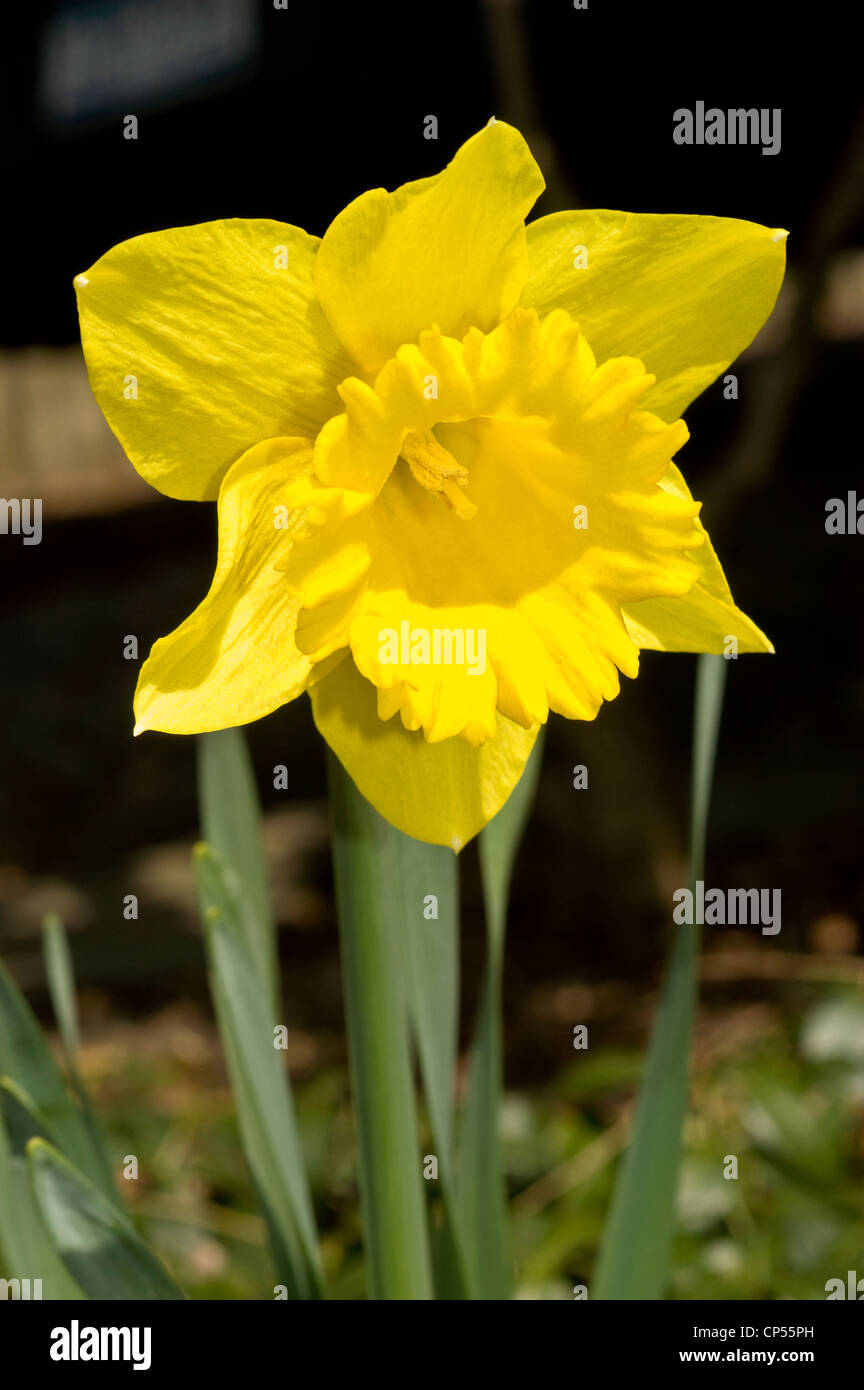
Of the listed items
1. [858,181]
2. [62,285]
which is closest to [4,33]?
[62,285]

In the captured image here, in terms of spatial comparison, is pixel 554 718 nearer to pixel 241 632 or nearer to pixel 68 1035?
pixel 68 1035

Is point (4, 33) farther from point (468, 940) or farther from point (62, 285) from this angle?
point (468, 940)

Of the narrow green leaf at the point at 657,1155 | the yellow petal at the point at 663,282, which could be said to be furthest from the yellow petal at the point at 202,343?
the narrow green leaf at the point at 657,1155

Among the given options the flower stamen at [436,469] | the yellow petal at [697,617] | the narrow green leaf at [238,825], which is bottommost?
the narrow green leaf at [238,825]

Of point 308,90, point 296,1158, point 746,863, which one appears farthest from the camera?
point 308,90

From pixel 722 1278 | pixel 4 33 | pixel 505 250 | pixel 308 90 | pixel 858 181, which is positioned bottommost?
pixel 722 1278

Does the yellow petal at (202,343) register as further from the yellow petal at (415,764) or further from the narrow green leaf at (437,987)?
the narrow green leaf at (437,987)

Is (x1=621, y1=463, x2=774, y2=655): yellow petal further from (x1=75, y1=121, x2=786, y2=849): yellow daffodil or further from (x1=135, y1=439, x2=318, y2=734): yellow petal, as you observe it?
(x1=135, y1=439, x2=318, y2=734): yellow petal
